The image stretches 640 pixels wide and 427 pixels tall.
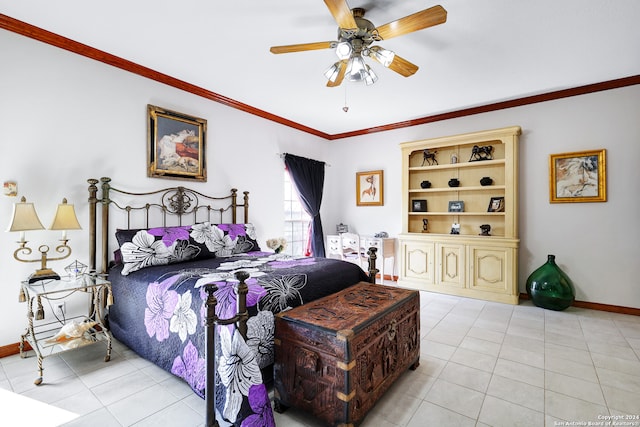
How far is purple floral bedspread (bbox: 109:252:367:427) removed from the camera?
61.4 inches

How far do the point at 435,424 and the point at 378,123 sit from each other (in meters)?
4.26

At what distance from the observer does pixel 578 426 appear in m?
1.69

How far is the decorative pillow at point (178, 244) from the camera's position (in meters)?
2.62

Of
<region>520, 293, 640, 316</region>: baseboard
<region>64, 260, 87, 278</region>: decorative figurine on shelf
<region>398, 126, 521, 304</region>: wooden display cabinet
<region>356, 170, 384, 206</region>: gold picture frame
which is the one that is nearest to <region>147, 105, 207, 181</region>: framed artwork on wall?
<region>64, 260, 87, 278</region>: decorative figurine on shelf

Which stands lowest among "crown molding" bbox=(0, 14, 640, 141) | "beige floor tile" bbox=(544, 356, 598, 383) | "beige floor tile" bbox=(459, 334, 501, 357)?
"beige floor tile" bbox=(459, 334, 501, 357)

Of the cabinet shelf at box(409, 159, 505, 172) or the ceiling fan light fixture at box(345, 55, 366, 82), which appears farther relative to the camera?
the cabinet shelf at box(409, 159, 505, 172)

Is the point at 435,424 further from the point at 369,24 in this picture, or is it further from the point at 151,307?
the point at 369,24

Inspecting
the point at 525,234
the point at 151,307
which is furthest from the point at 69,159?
the point at 525,234

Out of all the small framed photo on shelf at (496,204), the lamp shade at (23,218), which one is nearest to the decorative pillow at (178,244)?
the lamp shade at (23,218)

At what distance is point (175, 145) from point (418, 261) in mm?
3562

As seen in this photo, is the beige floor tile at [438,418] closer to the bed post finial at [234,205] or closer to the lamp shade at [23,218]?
the lamp shade at [23,218]

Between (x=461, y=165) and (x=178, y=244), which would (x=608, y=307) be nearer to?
(x=461, y=165)

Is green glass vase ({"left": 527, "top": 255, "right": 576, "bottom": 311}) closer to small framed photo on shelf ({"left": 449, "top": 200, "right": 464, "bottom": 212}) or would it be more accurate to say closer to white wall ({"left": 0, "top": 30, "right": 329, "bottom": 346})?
small framed photo on shelf ({"left": 449, "top": 200, "right": 464, "bottom": 212})

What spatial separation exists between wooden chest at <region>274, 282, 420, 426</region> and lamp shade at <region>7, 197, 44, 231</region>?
196 centimetres
